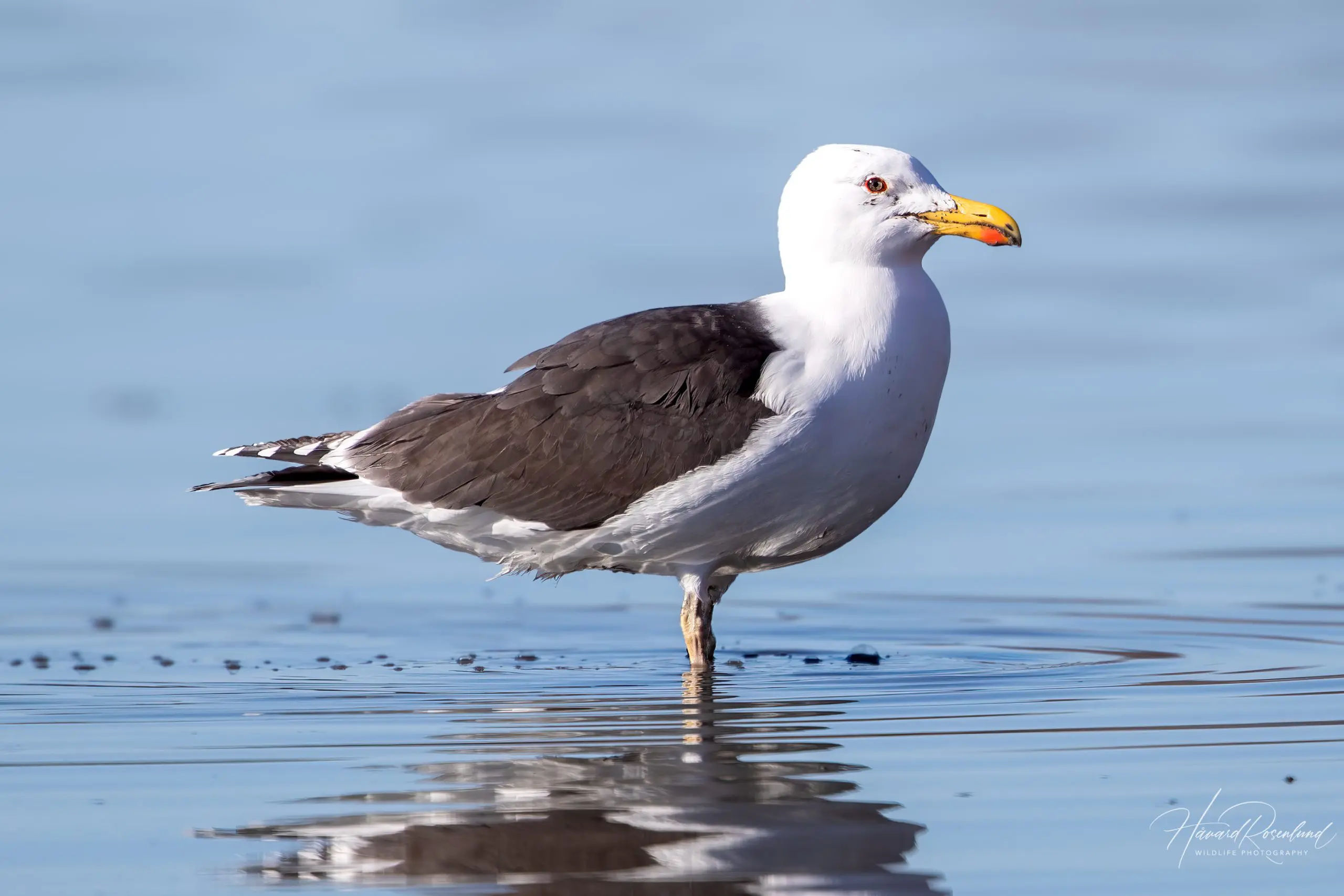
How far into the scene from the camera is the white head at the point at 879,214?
8914mm

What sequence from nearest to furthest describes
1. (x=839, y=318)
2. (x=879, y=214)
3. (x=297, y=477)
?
1. (x=839, y=318)
2. (x=879, y=214)
3. (x=297, y=477)

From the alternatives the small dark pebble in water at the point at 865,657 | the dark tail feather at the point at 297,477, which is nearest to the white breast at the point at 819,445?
the small dark pebble in water at the point at 865,657

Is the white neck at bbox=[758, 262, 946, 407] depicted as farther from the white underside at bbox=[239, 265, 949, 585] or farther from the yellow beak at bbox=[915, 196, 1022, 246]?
the yellow beak at bbox=[915, 196, 1022, 246]

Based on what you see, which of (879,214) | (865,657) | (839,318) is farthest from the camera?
(865,657)

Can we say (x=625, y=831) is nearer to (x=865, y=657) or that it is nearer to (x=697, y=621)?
(x=697, y=621)

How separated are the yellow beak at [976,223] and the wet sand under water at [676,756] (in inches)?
75.1

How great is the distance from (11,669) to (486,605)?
3139mm

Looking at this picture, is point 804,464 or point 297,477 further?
point 297,477

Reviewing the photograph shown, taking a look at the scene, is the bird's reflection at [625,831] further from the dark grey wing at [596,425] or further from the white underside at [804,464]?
the dark grey wing at [596,425]

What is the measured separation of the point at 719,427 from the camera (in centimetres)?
842

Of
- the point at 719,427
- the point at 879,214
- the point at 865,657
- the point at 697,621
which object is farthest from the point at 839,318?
the point at 865,657

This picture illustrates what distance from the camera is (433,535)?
31.4ft

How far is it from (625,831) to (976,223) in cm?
429

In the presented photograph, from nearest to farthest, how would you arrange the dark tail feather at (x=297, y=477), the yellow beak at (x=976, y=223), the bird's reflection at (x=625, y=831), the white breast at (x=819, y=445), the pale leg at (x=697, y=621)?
the bird's reflection at (x=625, y=831)
the white breast at (x=819, y=445)
the yellow beak at (x=976, y=223)
the pale leg at (x=697, y=621)
the dark tail feather at (x=297, y=477)
